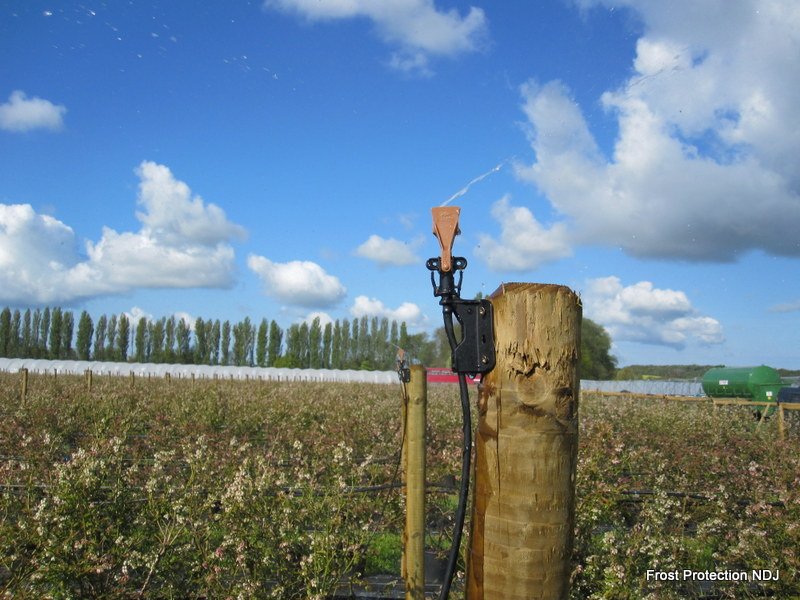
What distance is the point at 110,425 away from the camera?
9.88 m

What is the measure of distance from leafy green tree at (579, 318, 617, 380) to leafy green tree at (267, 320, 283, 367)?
31.0m

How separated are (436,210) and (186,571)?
2365 millimetres

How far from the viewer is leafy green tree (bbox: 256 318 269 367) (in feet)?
Result: 227

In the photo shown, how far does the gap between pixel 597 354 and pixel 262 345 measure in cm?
3374

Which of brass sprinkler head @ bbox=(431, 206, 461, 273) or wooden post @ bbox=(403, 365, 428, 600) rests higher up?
brass sprinkler head @ bbox=(431, 206, 461, 273)

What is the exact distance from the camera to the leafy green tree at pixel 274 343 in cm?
6956

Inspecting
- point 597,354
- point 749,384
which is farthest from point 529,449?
point 597,354

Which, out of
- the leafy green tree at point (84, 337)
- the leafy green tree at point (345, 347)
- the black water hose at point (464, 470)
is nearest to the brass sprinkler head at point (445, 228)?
the black water hose at point (464, 470)

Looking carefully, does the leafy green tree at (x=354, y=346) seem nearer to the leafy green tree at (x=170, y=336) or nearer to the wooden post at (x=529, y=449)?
the leafy green tree at (x=170, y=336)

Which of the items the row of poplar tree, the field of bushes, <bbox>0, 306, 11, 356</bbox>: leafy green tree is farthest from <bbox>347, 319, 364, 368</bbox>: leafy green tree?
the field of bushes

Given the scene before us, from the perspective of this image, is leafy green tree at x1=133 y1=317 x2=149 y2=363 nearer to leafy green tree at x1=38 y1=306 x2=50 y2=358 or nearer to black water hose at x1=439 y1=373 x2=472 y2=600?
leafy green tree at x1=38 y1=306 x2=50 y2=358

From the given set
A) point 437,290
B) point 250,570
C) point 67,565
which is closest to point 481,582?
point 437,290

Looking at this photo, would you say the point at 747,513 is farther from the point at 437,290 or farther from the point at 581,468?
the point at 437,290

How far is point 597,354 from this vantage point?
197 feet
